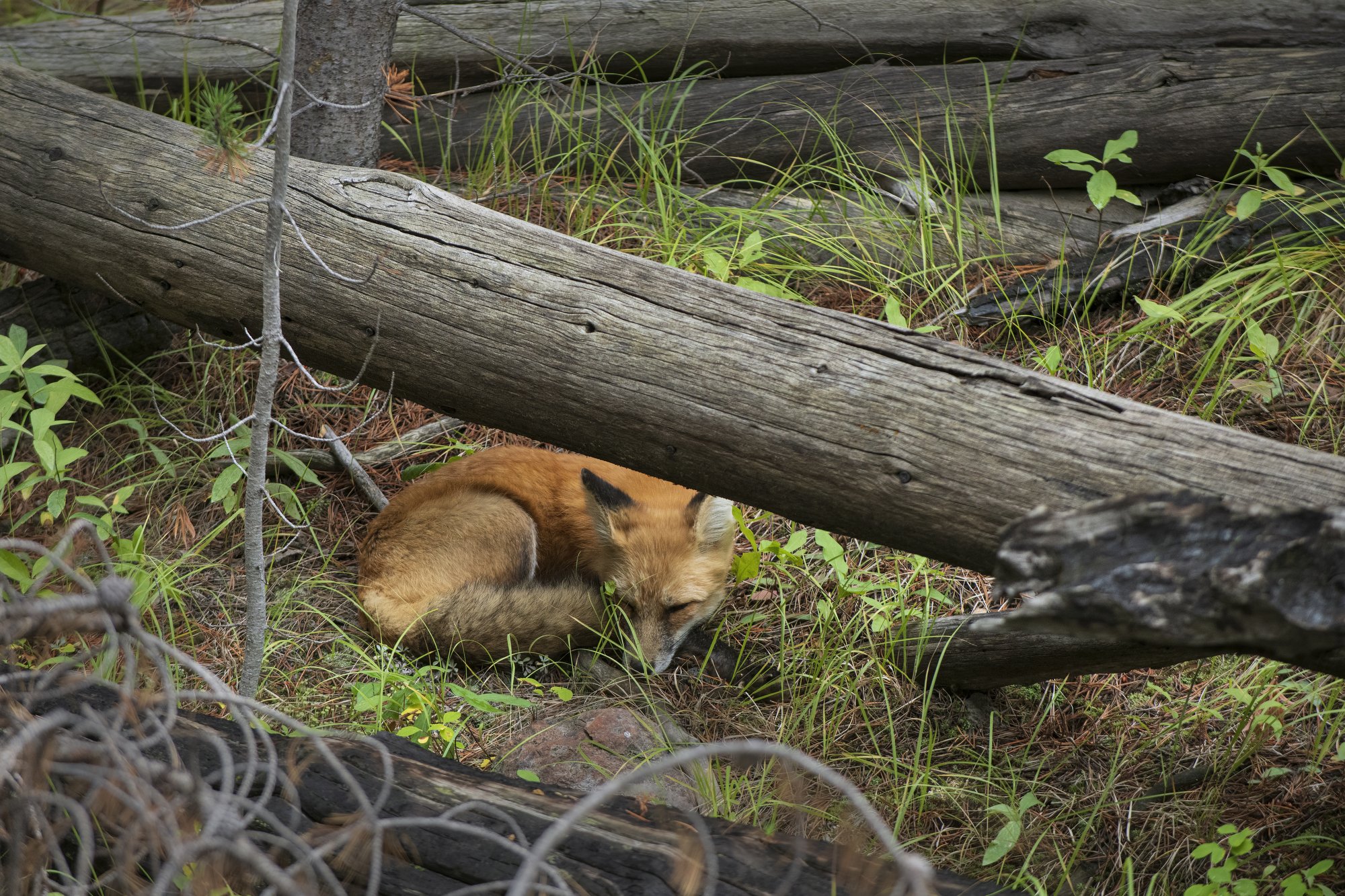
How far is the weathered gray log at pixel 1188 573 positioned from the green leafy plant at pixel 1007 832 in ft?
3.92

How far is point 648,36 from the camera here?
572cm

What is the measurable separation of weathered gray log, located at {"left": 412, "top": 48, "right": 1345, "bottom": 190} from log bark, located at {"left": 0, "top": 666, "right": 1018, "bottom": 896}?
3.72 m

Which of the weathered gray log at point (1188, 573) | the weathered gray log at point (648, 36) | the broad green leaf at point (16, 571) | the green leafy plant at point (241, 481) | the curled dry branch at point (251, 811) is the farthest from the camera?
the weathered gray log at point (648, 36)

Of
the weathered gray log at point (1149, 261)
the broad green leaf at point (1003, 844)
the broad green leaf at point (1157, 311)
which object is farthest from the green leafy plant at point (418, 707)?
the broad green leaf at point (1157, 311)

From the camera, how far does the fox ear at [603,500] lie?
3.86 m

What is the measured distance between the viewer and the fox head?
3947 millimetres

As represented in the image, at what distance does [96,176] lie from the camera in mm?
3535

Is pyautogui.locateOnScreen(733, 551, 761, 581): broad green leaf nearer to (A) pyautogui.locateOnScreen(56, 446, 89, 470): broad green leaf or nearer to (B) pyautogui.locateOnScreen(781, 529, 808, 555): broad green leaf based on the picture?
(B) pyautogui.locateOnScreen(781, 529, 808, 555): broad green leaf

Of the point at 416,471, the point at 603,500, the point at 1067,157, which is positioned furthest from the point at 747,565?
the point at 1067,157

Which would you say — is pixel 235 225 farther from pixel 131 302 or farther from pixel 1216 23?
pixel 1216 23

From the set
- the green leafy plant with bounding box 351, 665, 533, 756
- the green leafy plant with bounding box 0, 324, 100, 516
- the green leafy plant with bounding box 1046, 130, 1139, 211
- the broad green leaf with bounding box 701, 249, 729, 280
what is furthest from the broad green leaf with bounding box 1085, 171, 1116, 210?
the green leafy plant with bounding box 0, 324, 100, 516

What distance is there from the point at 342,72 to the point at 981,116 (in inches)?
127

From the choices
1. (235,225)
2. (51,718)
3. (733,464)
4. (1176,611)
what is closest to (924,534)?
(733,464)

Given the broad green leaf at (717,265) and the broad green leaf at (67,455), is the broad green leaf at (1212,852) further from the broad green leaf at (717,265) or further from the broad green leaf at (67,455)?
the broad green leaf at (67,455)
